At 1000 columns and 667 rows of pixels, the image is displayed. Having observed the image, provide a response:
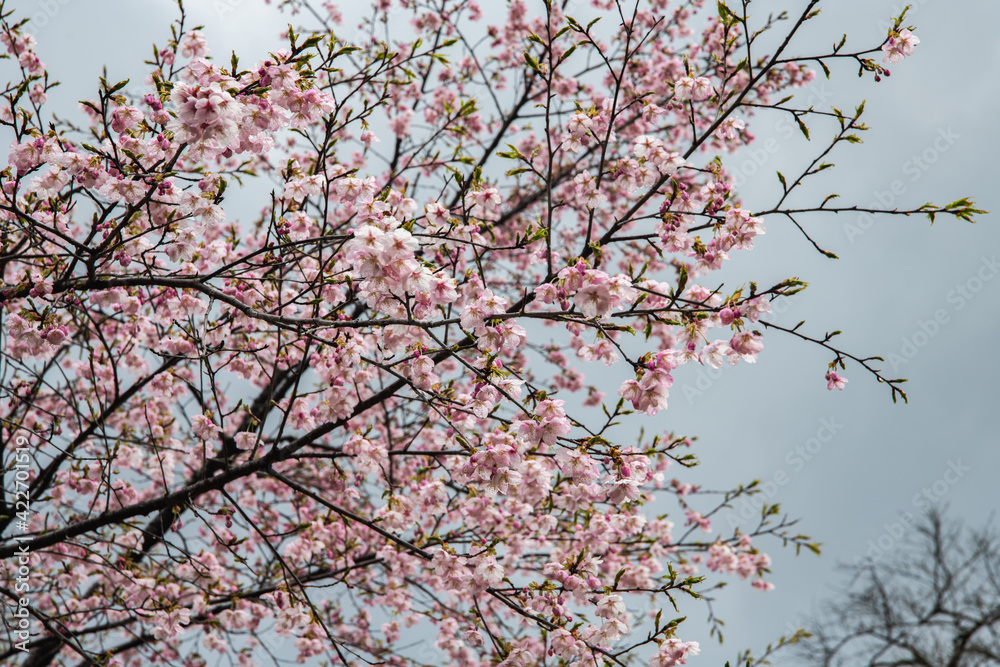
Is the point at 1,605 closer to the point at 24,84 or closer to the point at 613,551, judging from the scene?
the point at 24,84

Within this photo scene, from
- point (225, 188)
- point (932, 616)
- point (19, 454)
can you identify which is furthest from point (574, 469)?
point (932, 616)

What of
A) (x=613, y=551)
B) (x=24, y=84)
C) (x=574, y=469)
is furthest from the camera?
(x=613, y=551)

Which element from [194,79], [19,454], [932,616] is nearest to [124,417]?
[19,454]

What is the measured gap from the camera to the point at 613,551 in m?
5.11

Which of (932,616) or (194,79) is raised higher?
(194,79)

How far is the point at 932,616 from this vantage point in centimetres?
1221

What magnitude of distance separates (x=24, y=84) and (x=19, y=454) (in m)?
2.97

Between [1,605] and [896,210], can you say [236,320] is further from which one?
[896,210]

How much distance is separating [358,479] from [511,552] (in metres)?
1.41

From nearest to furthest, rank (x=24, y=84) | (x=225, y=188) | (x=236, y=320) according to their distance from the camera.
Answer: (x=225, y=188) → (x=24, y=84) → (x=236, y=320)

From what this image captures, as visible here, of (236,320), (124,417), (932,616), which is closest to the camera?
(236,320)

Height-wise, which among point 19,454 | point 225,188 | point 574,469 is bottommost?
point 574,469

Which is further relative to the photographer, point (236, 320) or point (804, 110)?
point (236, 320)

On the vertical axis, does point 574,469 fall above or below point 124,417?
below
